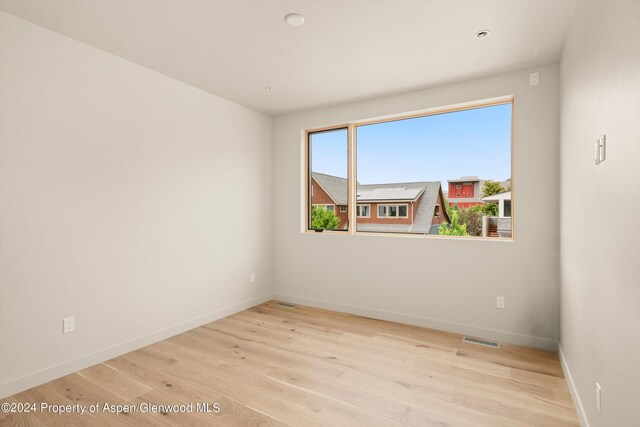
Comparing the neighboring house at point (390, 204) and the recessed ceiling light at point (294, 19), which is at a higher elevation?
the recessed ceiling light at point (294, 19)

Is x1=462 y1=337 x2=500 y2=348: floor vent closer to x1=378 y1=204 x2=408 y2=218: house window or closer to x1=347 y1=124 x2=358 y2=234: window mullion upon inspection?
x1=378 y1=204 x2=408 y2=218: house window

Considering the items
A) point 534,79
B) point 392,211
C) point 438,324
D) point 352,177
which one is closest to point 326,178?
point 352,177

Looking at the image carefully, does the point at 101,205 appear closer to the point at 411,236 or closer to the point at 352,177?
the point at 352,177

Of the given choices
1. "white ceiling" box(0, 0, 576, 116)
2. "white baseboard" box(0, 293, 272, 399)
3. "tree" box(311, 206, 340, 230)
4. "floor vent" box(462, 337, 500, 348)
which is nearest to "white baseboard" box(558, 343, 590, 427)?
"floor vent" box(462, 337, 500, 348)

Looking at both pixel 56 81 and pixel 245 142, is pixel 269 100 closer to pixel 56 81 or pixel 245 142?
pixel 245 142

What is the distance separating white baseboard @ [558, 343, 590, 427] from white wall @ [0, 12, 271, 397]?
11.0 feet

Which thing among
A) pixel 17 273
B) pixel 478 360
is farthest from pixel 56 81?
pixel 478 360

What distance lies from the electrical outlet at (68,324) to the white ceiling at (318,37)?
7.19 ft

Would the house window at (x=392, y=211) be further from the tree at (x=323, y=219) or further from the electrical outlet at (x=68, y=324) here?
the electrical outlet at (x=68, y=324)

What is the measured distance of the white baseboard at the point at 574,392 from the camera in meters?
1.90

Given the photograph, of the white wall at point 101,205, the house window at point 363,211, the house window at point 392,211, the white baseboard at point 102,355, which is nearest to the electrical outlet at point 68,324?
the white wall at point 101,205

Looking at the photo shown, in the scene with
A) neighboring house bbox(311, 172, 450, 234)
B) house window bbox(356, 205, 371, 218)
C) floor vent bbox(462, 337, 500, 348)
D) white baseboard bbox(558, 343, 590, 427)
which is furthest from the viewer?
house window bbox(356, 205, 371, 218)

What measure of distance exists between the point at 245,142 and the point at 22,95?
2.26 m

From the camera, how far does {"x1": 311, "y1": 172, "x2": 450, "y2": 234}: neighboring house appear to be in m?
3.72
